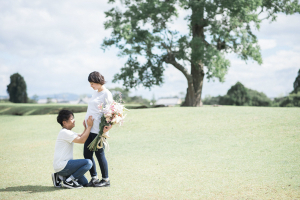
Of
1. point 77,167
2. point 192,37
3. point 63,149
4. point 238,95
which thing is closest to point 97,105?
point 63,149

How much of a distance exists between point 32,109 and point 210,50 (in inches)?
882

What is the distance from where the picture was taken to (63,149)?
567 cm

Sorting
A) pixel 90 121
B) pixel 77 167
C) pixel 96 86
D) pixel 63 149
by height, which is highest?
pixel 96 86

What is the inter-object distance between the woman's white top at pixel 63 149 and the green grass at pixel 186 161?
0.54 meters

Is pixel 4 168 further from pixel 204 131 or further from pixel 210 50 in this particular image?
pixel 210 50

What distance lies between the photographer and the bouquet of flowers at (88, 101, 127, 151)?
5.27 meters

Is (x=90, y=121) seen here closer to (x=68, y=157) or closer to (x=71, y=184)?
(x=68, y=157)

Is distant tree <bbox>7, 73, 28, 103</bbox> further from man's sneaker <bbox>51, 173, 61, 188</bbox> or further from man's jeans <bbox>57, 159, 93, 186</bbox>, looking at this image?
man's jeans <bbox>57, 159, 93, 186</bbox>

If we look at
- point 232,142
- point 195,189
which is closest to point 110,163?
point 195,189

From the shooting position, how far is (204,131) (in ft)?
42.0

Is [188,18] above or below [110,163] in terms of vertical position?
above

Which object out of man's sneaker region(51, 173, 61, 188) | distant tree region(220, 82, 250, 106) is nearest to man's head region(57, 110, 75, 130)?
man's sneaker region(51, 173, 61, 188)

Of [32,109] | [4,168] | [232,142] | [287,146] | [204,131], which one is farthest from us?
[32,109]

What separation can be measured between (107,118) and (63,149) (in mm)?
1224
